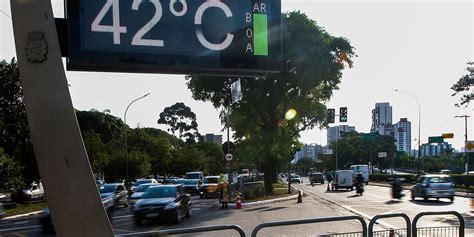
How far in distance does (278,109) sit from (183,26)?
116ft

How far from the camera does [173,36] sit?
4.74 m

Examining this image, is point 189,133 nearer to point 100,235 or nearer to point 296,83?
point 296,83

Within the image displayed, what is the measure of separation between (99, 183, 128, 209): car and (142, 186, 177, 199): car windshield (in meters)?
3.56

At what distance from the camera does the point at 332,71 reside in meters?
36.6

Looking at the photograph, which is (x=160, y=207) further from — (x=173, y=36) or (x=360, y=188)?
(x=360, y=188)

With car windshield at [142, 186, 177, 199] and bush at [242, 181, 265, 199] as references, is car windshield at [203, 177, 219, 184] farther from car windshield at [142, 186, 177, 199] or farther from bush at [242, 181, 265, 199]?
car windshield at [142, 186, 177, 199]

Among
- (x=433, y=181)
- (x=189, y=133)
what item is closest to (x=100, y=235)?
(x=433, y=181)

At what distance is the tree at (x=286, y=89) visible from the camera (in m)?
35.2

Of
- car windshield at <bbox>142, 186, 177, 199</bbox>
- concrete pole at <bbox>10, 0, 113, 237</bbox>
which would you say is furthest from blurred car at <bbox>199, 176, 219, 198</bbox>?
concrete pole at <bbox>10, 0, 113, 237</bbox>

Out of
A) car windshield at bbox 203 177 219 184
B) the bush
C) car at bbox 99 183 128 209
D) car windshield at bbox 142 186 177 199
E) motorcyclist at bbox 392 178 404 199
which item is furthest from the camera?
car windshield at bbox 203 177 219 184

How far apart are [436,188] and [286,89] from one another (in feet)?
43.0

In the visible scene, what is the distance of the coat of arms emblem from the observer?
A: 12.9 ft

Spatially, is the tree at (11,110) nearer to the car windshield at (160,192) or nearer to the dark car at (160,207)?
the car windshield at (160,192)

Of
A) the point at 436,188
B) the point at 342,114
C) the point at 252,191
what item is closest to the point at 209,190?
the point at 252,191
